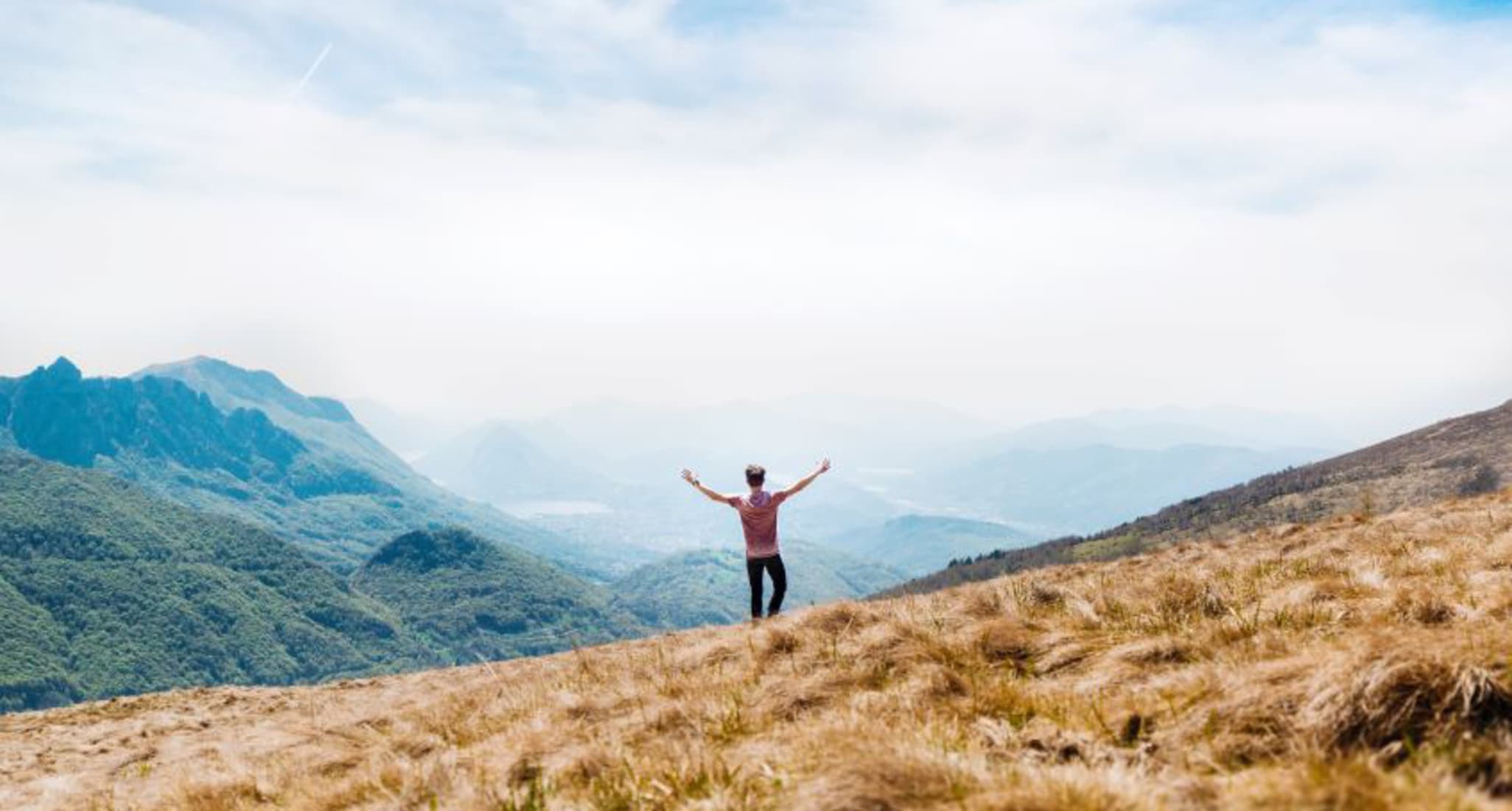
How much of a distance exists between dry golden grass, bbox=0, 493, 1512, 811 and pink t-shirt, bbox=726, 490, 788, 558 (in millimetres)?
2413

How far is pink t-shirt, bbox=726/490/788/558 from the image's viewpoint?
1520 cm

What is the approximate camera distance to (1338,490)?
8862 cm

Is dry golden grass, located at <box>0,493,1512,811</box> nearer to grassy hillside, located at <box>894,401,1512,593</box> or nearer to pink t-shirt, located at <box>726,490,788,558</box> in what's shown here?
pink t-shirt, located at <box>726,490,788,558</box>

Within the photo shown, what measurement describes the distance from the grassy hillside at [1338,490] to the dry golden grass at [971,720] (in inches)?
1499

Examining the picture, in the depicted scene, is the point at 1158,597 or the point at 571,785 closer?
the point at 571,785

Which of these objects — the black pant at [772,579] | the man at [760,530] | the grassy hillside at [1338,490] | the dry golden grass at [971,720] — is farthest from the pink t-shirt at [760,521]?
the grassy hillside at [1338,490]

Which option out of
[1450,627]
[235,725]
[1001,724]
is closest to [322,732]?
[235,725]

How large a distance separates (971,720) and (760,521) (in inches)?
360

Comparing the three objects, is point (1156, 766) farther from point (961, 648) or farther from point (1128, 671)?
point (961, 648)

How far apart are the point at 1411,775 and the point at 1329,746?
53 centimetres

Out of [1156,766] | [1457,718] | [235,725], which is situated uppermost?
[1457,718]

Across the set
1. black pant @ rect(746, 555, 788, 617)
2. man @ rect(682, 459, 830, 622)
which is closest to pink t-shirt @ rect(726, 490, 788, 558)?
man @ rect(682, 459, 830, 622)

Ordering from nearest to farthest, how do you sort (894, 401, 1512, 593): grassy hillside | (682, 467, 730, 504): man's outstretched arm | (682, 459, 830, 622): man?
(682, 467, 730, 504): man's outstretched arm
(682, 459, 830, 622): man
(894, 401, 1512, 593): grassy hillside

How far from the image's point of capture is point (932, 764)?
4.55 metres
